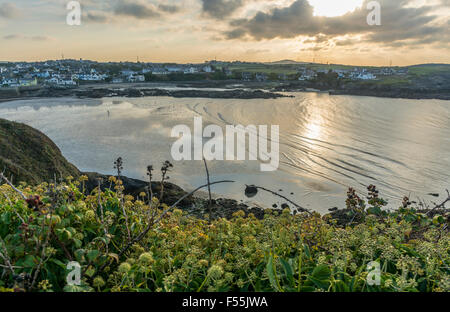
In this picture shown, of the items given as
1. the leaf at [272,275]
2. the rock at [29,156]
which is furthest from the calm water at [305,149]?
the leaf at [272,275]

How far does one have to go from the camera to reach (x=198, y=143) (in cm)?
2325

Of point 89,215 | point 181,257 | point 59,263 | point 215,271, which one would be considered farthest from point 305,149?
point 59,263

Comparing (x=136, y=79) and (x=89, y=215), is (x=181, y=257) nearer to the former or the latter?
(x=89, y=215)

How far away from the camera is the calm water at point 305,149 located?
15352 mm

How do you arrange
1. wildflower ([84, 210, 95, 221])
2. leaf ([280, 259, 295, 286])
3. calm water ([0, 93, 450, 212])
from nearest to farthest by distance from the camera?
1. leaf ([280, 259, 295, 286])
2. wildflower ([84, 210, 95, 221])
3. calm water ([0, 93, 450, 212])

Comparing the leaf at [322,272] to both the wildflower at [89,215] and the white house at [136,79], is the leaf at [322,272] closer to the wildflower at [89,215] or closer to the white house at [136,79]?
the wildflower at [89,215]

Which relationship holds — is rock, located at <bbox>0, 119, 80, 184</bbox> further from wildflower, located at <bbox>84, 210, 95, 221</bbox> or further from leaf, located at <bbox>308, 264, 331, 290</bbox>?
leaf, located at <bbox>308, 264, 331, 290</bbox>

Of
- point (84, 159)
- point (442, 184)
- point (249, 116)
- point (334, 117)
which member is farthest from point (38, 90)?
point (442, 184)

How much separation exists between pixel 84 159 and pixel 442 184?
67.5ft

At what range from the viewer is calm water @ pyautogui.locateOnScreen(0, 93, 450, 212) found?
604 inches

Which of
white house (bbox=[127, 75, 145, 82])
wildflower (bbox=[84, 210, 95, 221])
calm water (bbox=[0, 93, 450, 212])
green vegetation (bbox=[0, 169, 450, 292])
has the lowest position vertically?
calm water (bbox=[0, 93, 450, 212])

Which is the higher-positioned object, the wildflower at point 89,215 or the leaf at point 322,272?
the wildflower at point 89,215

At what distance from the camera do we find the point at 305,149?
71.9 ft

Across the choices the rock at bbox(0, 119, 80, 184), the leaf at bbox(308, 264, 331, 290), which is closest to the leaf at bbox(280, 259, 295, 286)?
the leaf at bbox(308, 264, 331, 290)
